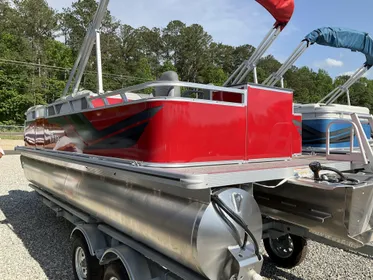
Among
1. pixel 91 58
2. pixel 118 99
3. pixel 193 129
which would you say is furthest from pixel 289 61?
pixel 91 58

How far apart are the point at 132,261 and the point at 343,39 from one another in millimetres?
5229

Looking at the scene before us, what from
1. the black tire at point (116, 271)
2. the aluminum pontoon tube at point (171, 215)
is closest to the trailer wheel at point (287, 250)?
the aluminum pontoon tube at point (171, 215)

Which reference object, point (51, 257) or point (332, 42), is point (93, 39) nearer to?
point (51, 257)

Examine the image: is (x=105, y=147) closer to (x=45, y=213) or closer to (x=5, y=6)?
(x=45, y=213)

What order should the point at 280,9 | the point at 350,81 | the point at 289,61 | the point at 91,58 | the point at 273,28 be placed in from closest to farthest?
1. the point at 280,9
2. the point at 273,28
3. the point at 289,61
4. the point at 350,81
5. the point at 91,58

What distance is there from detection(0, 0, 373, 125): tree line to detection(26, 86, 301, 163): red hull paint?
23.5 metres

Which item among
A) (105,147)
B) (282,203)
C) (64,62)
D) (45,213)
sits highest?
(64,62)

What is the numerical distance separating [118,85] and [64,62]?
28.7 feet

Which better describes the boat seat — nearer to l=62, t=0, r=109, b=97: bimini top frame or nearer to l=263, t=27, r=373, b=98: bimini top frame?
l=62, t=0, r=109, b=97: bimini top frame

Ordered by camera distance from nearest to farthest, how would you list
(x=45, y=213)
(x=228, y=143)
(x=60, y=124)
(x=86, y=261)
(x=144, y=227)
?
1. (x=144, y=227)
2. (x=228, y=143)
3. (x=86, y=261)
4. (x=60, y=124)
5. (x=45, y=213)

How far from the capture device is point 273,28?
514 centimetres

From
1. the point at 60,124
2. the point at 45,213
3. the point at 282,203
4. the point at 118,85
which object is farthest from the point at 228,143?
the point at 118,85

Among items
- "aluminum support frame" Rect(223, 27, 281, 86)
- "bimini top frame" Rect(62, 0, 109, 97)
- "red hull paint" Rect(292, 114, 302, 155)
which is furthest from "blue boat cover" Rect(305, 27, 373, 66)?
"bimini top frame" Rect(62, 0, 109, 97)

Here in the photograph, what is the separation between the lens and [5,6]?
4659 cm
